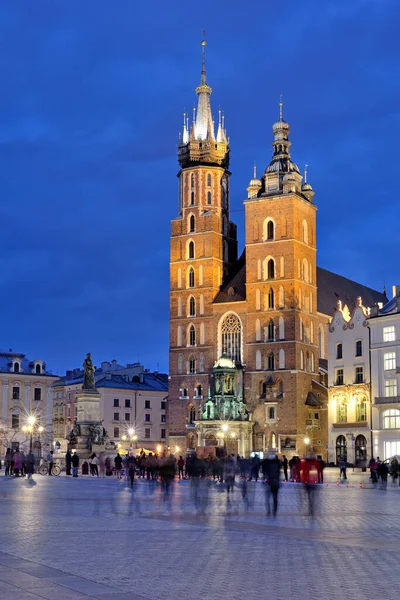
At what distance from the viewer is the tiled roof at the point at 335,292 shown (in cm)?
9588

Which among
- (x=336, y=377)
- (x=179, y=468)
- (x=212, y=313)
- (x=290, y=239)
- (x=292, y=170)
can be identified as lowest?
(x=179, y=468)

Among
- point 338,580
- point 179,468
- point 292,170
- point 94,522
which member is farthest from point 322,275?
point 338,580

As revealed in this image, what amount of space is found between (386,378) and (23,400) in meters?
43.9

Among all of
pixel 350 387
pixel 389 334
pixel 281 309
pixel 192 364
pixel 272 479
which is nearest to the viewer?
pixel 272 479

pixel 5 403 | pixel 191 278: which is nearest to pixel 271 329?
pixel 191 278

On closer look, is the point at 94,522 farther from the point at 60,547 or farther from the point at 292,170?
the point at 292,170

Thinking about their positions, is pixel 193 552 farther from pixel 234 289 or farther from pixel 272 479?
pixel 234 289

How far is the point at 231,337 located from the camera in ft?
296

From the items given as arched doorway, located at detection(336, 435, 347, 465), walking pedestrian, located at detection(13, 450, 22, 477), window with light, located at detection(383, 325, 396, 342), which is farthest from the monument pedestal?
arched doorway, located at detection(336, 435, 347, 465)

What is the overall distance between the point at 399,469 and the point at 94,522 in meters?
31.6

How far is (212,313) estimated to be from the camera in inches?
3585

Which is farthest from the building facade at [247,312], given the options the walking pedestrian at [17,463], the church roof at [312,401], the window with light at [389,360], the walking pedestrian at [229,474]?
the walking pedestrian at [229,474]

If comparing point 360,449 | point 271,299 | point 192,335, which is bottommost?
point 360,449

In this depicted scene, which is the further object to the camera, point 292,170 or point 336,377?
point 292,170
